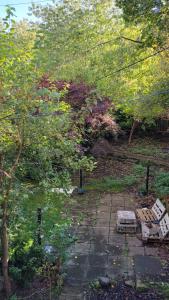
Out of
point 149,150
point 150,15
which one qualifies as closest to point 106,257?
point 150,15

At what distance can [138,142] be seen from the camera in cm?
1401

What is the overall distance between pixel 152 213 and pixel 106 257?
1.95 meters

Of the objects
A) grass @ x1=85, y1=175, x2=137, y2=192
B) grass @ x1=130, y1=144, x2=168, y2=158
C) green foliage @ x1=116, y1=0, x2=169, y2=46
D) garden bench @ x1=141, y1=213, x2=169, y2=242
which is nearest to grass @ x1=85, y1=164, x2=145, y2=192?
grass @ x1=85, y1=175, x2=137, y2=192

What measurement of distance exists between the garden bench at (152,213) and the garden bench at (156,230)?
21cm

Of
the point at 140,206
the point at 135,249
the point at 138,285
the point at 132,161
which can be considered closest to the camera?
the point at 138,285

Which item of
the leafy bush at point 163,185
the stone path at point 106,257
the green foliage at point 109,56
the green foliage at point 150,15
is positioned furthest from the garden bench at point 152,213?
the green foliage at point 150,15

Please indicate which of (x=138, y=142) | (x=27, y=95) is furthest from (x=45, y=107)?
(x=138, y=142)

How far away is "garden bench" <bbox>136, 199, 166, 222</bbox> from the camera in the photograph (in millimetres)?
6492

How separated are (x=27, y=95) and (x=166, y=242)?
3989mm

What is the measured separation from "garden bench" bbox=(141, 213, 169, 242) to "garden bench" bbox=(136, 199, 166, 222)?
21cm

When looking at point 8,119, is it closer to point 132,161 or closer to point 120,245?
point 120,245

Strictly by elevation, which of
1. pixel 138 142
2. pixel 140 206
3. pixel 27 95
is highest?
pixel 138 142

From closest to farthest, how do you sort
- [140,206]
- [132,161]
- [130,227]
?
1. [130,227]
2. [140,206]
3. [132,161]

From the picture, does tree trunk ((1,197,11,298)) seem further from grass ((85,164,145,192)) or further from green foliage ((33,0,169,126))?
grass ((85,164,145,192))
